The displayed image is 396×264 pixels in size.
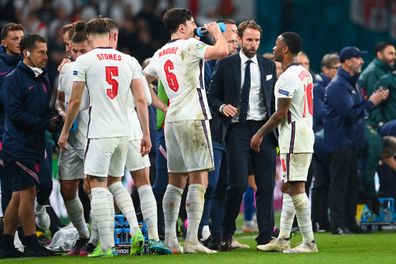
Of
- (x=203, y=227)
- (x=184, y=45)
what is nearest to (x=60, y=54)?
(x=203, y=227)

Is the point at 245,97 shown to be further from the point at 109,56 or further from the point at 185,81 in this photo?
the point at 109,56

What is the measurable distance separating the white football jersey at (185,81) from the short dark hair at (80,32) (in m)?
1.05

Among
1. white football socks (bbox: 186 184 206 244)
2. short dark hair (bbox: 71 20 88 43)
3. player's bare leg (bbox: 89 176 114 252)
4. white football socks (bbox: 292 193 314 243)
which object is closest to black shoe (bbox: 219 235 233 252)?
white football socks (bbox: 186 184 206 244)

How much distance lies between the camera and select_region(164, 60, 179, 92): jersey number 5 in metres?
12.5

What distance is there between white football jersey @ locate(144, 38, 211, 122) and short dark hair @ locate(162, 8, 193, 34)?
0.17 metres

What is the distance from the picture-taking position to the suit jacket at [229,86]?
1323 cm

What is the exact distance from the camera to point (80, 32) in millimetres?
13125

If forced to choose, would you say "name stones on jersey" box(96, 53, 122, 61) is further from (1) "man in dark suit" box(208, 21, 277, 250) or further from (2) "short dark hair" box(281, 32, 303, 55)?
(2) "short dark hair" box(281, 32, 303, 55)

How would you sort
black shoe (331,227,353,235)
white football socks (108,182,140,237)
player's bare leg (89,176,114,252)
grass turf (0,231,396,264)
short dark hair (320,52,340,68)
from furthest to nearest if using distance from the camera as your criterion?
1. short dark hair (320,52,340,68)
2. black shoe (331,227,353,235)
3. white football socks (108,182,140,237)
4. player's bare leg (89,176,114,252)
5. grass turf (0,231,396,264)

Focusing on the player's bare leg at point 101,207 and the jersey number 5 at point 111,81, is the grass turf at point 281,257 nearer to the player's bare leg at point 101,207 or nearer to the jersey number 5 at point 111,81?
the player's bare leg at point 101,207

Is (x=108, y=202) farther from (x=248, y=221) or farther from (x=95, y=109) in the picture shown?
(x=248, y=221)

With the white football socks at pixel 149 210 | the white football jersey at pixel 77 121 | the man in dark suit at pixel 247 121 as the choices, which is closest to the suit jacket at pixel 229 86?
the man in dark suit at pixel 247 121

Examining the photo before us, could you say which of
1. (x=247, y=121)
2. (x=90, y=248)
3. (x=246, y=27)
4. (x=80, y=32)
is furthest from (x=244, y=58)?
(x=90, y=248)

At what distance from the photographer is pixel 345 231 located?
52.2 ft
